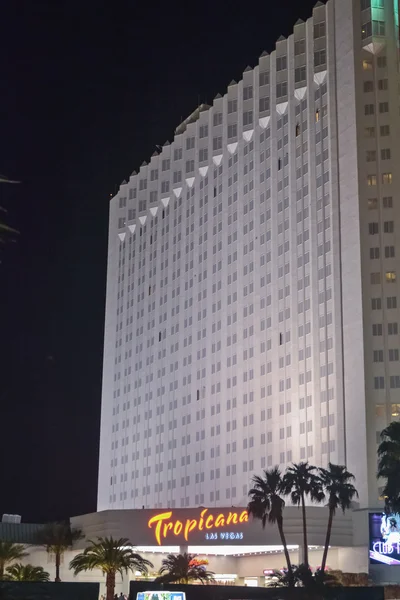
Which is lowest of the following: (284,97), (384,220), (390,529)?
(390,529)

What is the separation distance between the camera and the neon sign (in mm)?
95375

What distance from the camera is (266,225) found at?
11312 centimetres

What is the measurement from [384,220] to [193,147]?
135ft

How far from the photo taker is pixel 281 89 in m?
114

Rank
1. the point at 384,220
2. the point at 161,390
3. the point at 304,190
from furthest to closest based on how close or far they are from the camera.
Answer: the point at 161,390, the point at 304,190, the point at 384,220

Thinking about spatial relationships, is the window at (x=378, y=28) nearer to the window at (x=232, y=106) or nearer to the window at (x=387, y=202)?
the window at (x=387, y=202)

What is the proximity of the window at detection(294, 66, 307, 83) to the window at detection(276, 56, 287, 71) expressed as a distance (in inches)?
117

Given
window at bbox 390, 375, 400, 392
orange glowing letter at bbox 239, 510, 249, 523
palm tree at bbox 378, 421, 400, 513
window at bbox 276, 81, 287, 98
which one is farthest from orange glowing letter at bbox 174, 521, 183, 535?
window at bbox 276, 81, 287, 98

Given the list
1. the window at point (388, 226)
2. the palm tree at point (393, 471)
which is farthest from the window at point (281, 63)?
the palm tree at point (393, 471)

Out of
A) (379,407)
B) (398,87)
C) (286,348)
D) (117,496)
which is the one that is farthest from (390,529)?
(117,496)

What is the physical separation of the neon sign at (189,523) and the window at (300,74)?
5201 cm

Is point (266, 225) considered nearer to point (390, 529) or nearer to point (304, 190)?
point (304, 190)

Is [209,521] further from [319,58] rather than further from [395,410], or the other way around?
[319,58]

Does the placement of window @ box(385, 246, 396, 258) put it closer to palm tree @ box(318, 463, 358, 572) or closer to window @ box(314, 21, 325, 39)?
palm tree @ box(318, 463, 358, 572)
